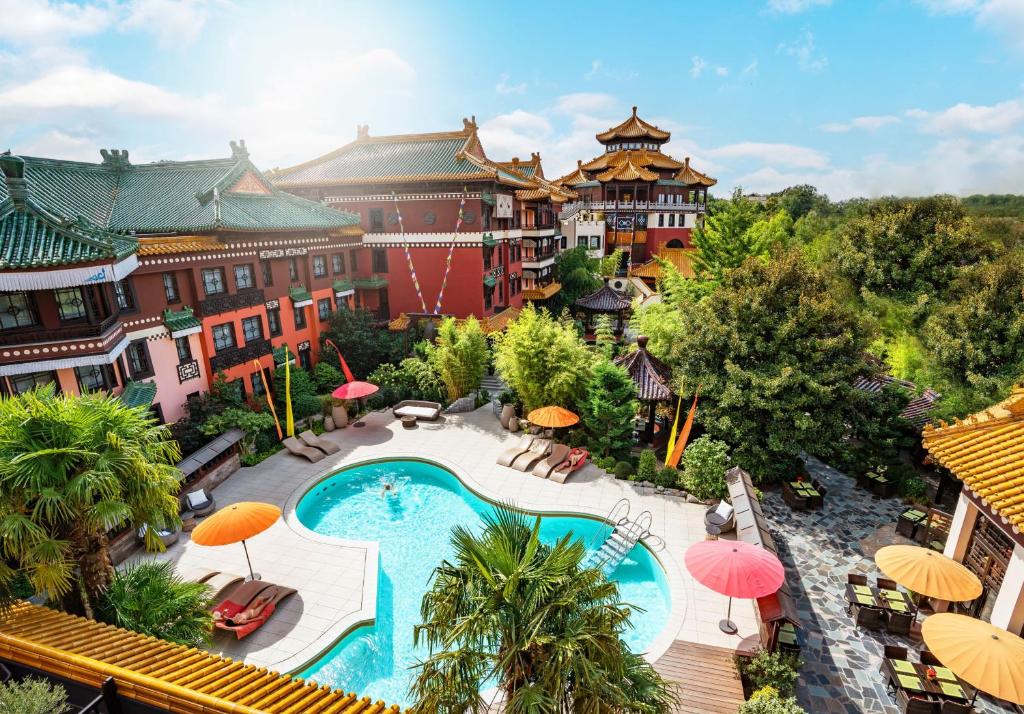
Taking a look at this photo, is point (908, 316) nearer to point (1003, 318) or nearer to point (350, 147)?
point (1003, 318)

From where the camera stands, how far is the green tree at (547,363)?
63.3 ft

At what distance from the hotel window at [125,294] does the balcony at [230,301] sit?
93.0 inches

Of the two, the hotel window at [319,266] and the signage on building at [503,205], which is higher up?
the signage on building at [503,205]

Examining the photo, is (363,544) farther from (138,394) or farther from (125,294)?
(125,294)

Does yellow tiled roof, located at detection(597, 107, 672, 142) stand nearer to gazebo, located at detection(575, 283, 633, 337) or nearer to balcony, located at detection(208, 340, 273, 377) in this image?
gazebo, located at detection(575, 283, 633, 337)

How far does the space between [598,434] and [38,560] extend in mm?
15179

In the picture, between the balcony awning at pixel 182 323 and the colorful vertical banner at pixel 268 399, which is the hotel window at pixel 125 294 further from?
the colorful vertical banner at pixel 268 399

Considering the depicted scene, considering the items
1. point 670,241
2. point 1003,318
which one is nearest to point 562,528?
point 1003,318

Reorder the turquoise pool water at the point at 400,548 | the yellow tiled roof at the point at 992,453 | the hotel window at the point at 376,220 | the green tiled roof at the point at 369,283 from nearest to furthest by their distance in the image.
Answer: the yellow tiled roof at the point at 992,453
the turquoise pool water at the point at 400,548
the green tiled roof at the point at 369,283
the hotel window at the point at 376,220

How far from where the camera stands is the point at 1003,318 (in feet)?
46.9

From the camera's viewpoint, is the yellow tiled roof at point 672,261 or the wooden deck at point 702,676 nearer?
the wooden deck at point 702,676

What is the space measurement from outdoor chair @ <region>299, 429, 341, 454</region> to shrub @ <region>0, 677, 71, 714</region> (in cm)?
1409

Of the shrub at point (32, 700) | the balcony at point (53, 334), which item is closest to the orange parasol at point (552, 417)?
the balcony at point (53, 334)

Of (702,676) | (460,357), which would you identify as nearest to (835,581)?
(702,676)
